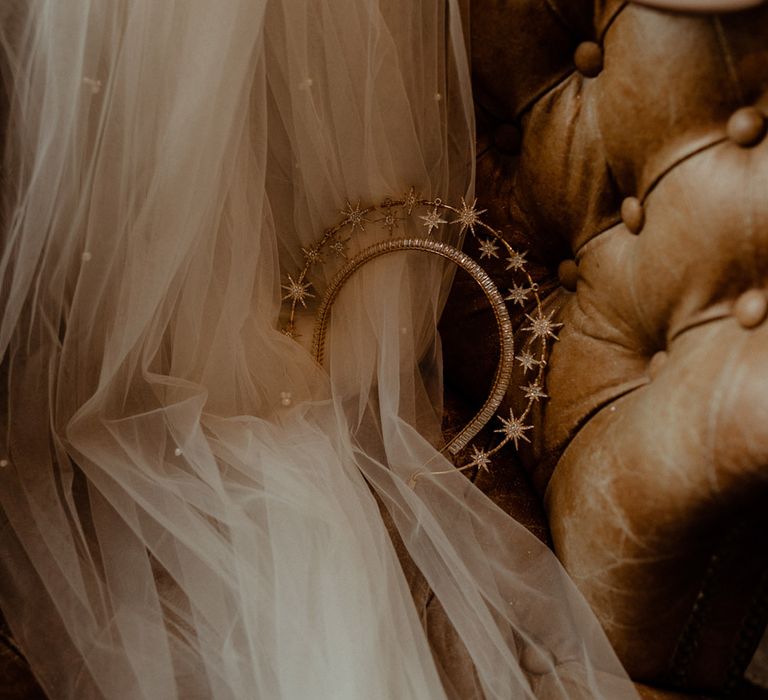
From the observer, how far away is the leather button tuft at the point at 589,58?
44 centimetres

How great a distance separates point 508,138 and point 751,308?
225 millimetres

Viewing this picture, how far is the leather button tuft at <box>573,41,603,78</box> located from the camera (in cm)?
44

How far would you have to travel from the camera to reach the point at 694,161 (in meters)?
0.39

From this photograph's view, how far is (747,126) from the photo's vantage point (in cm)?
37

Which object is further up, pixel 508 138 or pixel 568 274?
pixel 508 138

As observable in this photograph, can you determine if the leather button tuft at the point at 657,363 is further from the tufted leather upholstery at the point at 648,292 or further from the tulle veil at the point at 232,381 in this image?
the tulle veil at the point at 232,381

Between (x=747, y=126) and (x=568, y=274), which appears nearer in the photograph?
(x=747, y=126)

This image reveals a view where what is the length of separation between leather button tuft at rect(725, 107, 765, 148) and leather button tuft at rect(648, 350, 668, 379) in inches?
5.2

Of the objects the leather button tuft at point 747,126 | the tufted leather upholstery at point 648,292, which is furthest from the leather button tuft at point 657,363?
the leather button tuft at point 747,126

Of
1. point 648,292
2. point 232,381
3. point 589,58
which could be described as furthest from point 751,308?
point 232,381

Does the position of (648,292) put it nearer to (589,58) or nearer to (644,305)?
(644,305)

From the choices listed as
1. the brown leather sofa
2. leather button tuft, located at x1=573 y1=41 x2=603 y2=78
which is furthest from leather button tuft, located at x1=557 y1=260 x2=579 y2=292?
leather button tuft, located at x1=573 y1=41 x2=603 y2=78

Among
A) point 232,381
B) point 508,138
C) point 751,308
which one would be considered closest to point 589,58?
point 508,138

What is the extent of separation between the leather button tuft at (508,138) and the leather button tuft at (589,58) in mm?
73
